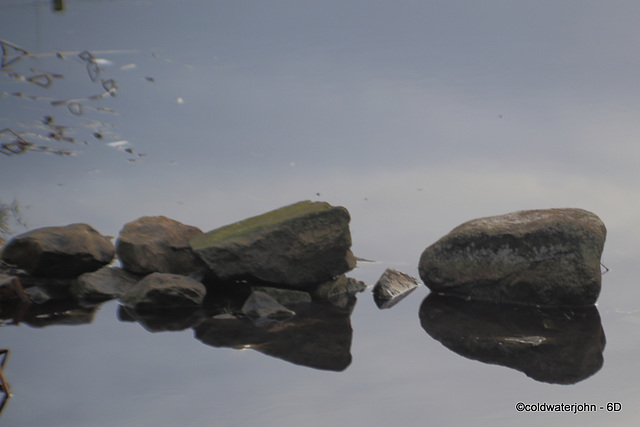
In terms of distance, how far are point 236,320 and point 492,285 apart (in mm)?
2843

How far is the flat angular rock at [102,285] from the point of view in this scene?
7555 mm

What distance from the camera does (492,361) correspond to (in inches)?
203

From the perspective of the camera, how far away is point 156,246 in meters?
8.07

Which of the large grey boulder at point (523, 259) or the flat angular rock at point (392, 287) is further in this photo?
the flat angular rock at point (392, 287)

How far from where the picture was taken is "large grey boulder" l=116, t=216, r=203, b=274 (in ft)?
26.1

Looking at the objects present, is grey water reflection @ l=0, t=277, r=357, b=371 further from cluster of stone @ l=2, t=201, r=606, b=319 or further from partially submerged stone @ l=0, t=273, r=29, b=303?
cluster of stone @ l=2, t=201, r=606, b=319

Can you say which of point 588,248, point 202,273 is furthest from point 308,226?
point 588,248

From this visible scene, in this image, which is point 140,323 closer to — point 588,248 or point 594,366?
point 594,366

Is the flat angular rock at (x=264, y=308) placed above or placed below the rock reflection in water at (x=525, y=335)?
below

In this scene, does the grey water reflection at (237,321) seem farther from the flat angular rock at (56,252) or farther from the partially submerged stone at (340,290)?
the flat angular rock at (56,252)

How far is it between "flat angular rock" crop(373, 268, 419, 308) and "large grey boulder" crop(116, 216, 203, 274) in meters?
2.12

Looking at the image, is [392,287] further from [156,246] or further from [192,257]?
[156,246]

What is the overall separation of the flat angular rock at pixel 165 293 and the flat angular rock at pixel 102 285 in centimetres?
52

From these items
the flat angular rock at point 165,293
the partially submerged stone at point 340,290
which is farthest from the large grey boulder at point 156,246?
the partially submerged stone at point 340,290
